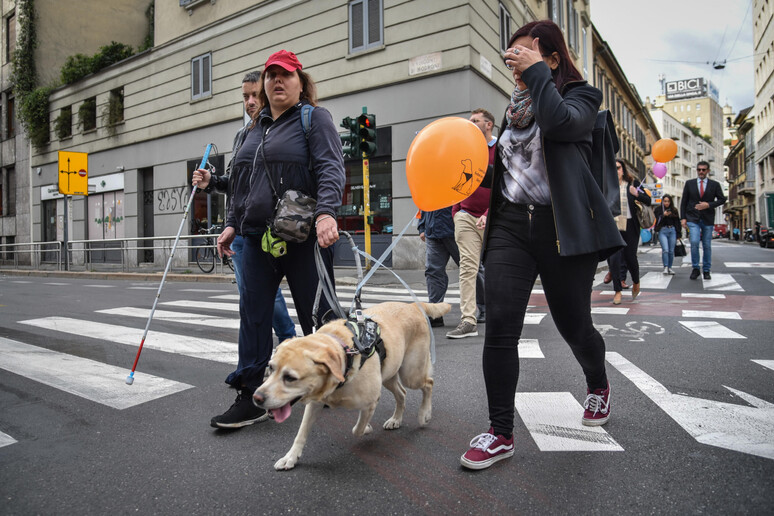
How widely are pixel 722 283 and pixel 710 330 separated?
486 cm

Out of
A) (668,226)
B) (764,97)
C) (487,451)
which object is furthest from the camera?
(764,97)

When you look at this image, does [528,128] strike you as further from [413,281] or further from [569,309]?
[413,281]

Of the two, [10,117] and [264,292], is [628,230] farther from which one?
[10,117]

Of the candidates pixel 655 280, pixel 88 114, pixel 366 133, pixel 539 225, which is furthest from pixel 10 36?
pixel 539 225

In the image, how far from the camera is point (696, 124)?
112750 millimetres

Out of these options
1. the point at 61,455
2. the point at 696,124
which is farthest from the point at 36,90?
the point at 696,124

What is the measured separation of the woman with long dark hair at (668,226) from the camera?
409 inches

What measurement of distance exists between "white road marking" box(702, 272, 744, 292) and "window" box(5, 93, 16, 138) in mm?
30392

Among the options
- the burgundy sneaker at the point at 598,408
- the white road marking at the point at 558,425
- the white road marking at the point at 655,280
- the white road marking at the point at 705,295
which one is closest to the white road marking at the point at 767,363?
the white road marking at the point at 558,425

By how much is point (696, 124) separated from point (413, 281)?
126308 mm

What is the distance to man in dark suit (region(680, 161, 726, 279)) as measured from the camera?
9.46 m

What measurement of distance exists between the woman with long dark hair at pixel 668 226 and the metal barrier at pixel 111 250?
33.1 feet

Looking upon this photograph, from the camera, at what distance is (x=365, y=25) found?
546 inches

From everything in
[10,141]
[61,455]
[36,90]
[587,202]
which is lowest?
[61,455]
